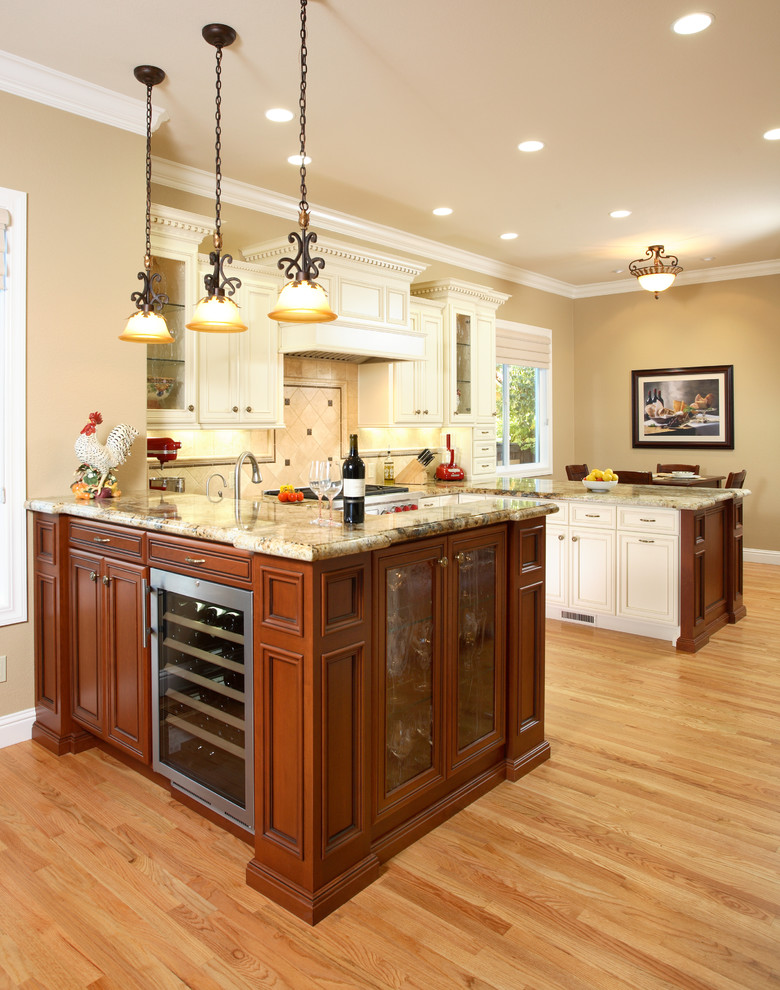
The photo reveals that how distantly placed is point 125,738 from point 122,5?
2.80 meters

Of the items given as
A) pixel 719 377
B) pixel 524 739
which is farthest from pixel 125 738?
pixel 719 377

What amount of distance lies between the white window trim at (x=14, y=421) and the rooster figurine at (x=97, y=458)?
10.0 inches

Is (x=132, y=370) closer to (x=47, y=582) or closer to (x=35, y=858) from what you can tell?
(x=47, y=582)

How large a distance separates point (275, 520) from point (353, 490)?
1.08 ft

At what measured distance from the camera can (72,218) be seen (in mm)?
3275

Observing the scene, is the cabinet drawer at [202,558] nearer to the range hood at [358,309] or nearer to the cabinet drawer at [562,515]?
the range hood at [358,309]

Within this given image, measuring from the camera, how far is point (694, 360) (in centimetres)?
758

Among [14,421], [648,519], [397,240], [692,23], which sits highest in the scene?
[397,240]

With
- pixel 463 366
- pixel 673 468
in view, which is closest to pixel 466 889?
pixel 463 366

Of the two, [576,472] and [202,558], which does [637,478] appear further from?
[202,558]

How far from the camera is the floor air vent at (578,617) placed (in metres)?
5.05

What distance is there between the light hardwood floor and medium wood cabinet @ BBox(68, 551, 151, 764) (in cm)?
21

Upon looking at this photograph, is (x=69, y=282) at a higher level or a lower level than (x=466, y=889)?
higher

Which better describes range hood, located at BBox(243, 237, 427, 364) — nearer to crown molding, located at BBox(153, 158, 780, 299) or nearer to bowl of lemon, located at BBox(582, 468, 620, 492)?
crown molding, located at BBox(153, 158, 780, 299)
